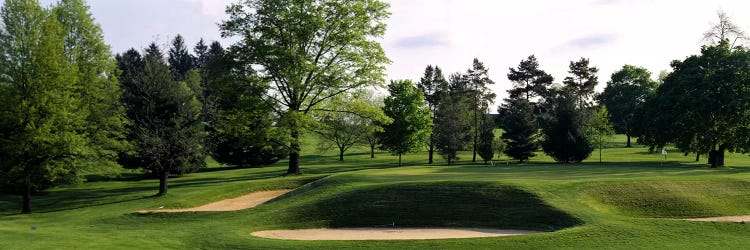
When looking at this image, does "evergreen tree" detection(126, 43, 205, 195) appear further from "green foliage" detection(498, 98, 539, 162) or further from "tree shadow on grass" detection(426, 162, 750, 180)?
"green foliage" detection(498, 98, 539, 162)

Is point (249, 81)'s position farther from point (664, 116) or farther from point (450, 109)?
point (664, 116)

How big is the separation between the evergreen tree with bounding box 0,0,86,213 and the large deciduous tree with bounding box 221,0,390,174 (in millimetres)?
13850

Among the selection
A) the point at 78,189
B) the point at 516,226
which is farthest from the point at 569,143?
the point at 78,189

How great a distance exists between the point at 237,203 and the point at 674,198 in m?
23.1

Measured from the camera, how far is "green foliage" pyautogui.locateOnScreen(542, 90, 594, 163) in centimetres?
5584

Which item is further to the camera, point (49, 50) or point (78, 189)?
point (78, 189)

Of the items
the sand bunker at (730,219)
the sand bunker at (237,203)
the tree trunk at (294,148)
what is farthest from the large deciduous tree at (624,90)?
the sand bunker at (237,203)

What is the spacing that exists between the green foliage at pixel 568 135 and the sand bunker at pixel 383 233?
121 feet

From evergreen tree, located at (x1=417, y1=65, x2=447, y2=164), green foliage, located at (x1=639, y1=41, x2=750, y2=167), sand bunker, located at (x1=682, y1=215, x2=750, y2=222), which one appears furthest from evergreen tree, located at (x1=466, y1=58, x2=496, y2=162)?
sand bunker, located at (x1=682, y1=215, x2=750, y2=222)

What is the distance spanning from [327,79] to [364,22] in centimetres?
584

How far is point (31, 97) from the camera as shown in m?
32.3

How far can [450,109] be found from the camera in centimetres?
6756

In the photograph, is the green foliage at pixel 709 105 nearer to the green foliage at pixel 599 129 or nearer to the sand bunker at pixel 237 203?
the green foliage at pixel 599 129

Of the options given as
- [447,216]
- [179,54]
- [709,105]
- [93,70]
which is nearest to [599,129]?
[709,105]
